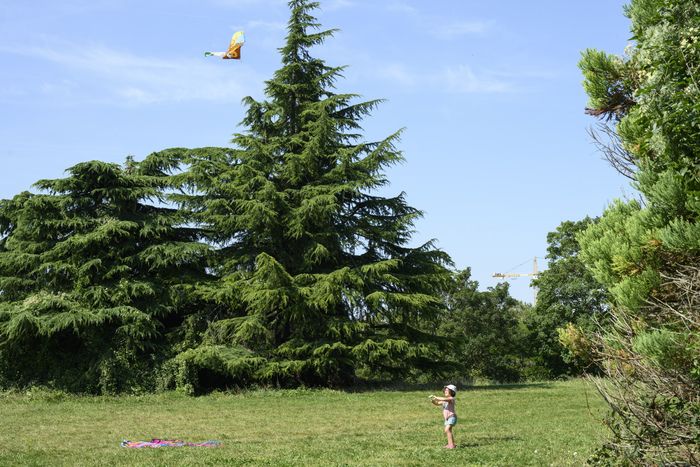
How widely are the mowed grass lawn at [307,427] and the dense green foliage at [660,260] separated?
2.29ft

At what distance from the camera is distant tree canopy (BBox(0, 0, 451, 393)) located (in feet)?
87.4

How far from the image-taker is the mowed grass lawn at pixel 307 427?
40.4 feet

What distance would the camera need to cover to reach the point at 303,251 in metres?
28.9

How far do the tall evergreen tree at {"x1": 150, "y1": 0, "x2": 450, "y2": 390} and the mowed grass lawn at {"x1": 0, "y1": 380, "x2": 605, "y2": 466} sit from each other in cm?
175

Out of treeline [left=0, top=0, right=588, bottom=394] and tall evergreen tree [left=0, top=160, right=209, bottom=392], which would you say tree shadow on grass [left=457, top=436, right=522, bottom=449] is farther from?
tall evergreen tree [left=0, top=160, right=209, bottom=392]

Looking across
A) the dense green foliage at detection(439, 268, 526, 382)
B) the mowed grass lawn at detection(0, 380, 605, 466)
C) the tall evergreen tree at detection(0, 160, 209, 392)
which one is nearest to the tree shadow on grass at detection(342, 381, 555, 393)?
the mowed grass lawn at detection(0, 380, 605, 466)

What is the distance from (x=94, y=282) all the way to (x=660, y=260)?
23.6 metres

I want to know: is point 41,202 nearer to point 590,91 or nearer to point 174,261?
point 174,261

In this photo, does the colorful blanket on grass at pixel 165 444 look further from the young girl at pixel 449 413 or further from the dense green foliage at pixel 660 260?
the dense green foliage at pixel 660 260

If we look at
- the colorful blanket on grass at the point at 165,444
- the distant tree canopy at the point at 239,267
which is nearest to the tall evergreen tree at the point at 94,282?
the distant tree canopy at the point at 239,267

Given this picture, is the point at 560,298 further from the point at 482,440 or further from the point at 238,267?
the point at 482,440

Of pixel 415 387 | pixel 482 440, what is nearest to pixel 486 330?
pixel 415 387

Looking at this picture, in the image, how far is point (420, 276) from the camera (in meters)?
28.4

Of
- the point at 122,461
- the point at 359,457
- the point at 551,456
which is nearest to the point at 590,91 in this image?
the point at 551,456
